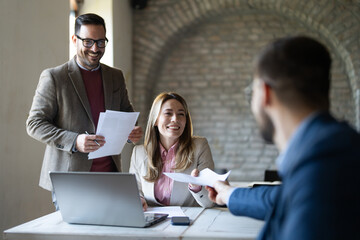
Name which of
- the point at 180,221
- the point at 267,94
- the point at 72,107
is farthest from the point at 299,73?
the point at 72,107

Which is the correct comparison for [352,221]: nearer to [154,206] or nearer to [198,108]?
[154,206]

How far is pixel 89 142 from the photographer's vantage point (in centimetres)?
226

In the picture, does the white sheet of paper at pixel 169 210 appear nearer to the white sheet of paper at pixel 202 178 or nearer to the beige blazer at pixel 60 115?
the white sheet of paper at pixel 202 178

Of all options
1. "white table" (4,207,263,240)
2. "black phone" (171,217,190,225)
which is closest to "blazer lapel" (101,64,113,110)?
→ "white table" (4,207,263,240)

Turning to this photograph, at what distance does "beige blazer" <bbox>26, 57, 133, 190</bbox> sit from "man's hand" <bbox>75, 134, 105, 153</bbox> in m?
0.10

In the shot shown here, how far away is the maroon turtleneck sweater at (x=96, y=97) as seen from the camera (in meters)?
2.59

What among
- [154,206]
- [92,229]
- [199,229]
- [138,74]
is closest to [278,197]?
[199,229]

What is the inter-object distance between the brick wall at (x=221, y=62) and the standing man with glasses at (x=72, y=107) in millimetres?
2857

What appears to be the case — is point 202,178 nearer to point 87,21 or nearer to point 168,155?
point 168,155

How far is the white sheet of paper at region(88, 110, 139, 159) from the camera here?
87.1 inches

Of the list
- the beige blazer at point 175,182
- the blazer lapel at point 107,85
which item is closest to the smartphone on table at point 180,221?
the beige blazer at point 175,182

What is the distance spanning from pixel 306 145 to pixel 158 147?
72.9 inches

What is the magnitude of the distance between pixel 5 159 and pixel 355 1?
419 centimetres

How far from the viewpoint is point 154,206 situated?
93.2 inches
